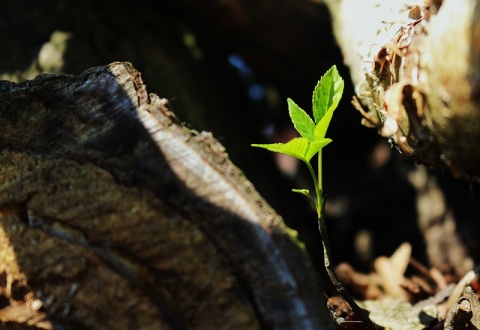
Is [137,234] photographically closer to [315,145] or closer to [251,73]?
[315,145]

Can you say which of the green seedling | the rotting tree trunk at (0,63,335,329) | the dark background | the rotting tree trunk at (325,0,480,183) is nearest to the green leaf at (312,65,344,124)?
the green seedling

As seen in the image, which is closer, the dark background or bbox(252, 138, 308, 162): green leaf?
bbox(252, 138, 308, 162): green leaf

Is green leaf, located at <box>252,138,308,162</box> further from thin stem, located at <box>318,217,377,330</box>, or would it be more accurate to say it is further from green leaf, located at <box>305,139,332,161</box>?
thin stem, located at <box>318,217,377,330</box>

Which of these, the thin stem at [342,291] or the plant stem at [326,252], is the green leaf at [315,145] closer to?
the plant stem at [326,252]

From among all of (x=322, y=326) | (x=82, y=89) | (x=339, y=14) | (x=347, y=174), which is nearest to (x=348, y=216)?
(x=347, y=174)

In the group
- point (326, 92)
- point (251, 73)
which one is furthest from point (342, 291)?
point (251, 73)

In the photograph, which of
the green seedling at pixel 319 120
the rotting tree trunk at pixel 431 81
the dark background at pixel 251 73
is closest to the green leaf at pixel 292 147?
the green seedling at pixel 319 120
